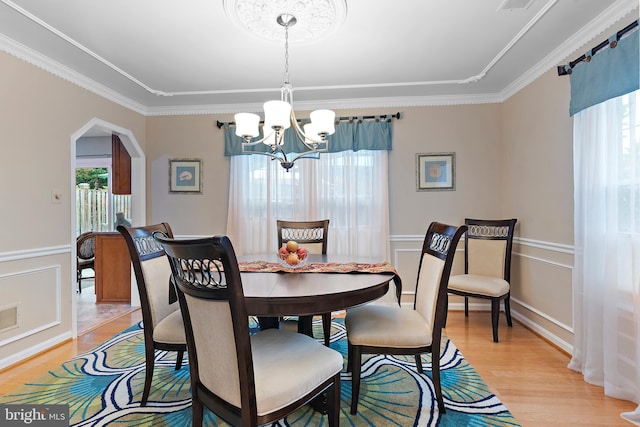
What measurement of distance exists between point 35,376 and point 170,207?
2.14 m

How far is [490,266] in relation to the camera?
332 centimetres

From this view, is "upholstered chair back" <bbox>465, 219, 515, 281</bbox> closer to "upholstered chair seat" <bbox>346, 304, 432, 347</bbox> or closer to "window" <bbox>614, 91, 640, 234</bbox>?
"window" <bbox>614, 91, 640, 234</bbox>

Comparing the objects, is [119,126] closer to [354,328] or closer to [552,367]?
[354,328]

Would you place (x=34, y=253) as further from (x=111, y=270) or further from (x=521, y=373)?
(x=521, y=373)

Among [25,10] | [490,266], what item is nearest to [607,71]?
[490,266]

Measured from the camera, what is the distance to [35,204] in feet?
8.86

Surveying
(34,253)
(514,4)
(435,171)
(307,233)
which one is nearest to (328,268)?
(307,233)

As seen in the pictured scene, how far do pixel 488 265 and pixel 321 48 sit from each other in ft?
8.45

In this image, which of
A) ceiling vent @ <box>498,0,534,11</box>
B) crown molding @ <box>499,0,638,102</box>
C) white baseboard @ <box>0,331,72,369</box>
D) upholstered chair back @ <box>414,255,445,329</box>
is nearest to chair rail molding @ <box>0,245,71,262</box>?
white baseboard @ <box>0,331,72,369</box>

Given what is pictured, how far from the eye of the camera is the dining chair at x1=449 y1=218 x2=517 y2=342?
2936 mm

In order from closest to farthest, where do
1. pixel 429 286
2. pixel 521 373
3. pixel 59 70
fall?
pixel 429 286, pixel 521 373, pixel 59 70

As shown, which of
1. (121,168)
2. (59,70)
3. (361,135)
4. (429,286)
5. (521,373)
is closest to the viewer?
(429,286)

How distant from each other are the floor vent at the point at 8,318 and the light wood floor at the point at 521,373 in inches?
11.9

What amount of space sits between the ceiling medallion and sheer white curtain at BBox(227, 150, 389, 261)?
165 centimetres
